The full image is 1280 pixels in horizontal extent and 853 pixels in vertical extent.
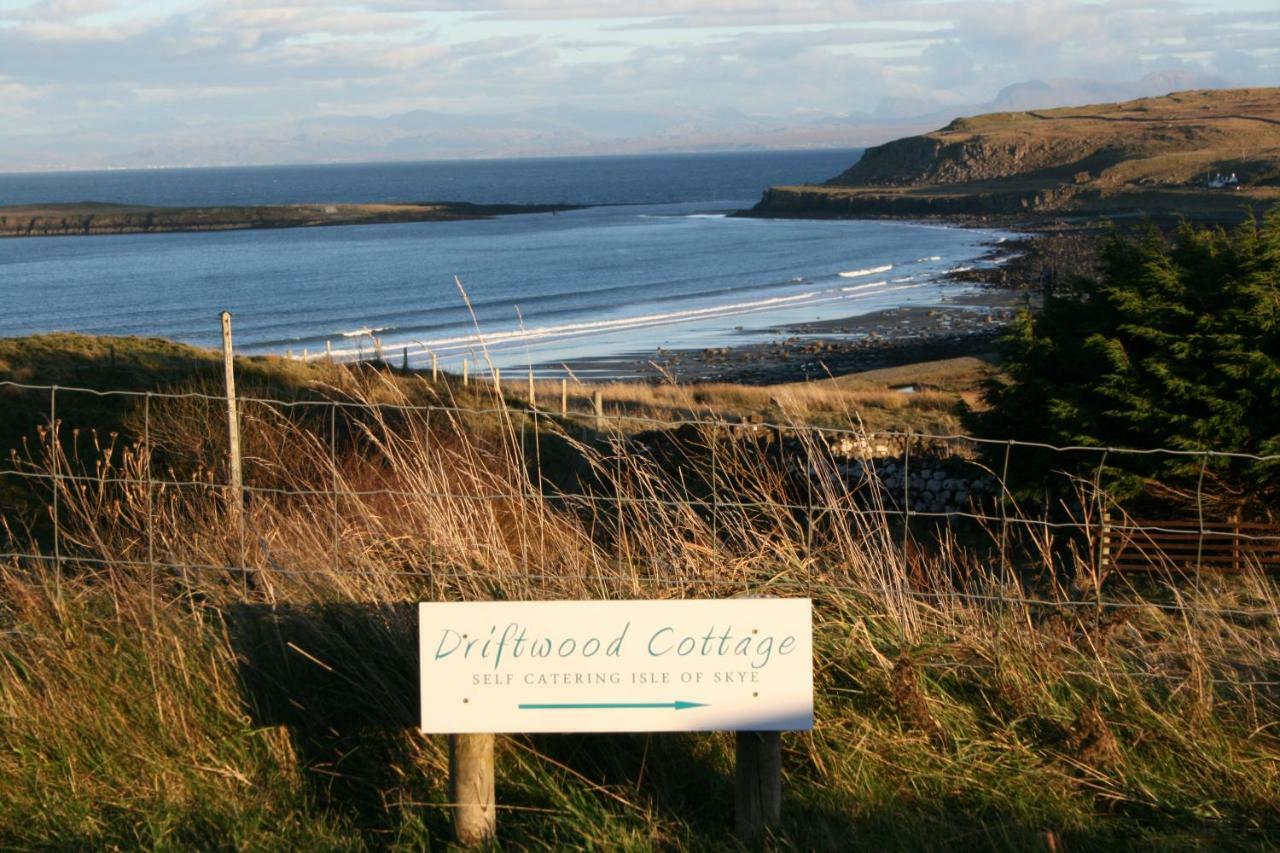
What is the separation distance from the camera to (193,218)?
128m

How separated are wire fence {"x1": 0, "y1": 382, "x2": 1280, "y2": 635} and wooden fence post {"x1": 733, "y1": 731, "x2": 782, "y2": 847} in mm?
758

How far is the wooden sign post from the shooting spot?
3.29 m

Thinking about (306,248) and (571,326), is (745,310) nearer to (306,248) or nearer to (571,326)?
(571,326)

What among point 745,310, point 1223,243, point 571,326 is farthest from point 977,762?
point 745,310

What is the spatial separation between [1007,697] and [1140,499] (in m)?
9.18

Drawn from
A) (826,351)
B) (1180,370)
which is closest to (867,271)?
(826,351)

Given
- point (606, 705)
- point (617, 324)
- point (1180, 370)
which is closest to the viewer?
point (606, 705)

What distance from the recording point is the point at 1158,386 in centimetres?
1240

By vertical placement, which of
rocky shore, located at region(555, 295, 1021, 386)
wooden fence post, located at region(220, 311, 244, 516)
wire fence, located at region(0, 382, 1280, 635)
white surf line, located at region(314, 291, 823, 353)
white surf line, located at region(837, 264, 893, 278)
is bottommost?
rocky shore, located at region(555, 295, 1021, 386)

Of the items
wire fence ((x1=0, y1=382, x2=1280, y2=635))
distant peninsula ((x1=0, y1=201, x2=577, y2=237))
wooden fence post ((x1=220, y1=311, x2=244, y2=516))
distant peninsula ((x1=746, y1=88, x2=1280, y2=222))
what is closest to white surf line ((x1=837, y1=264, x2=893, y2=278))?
distant peninsula ((x1=746, y1=88, x2=1280, y2=222))

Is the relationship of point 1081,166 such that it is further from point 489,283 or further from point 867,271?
point 489,283

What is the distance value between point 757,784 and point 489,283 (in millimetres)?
64254

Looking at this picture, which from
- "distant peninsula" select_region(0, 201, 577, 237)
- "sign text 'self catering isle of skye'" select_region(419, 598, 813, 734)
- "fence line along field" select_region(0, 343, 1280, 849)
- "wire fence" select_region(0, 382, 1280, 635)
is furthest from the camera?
"distant peninsula" select_region(0, 201, 577, 237)

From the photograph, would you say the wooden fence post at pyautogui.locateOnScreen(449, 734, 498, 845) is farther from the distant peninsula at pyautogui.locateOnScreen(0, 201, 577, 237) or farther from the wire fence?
the distant peninsula at pyautogui.locateOnScreen(0, 201, 577, 237)
